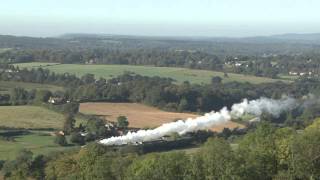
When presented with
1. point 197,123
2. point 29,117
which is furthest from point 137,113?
point 197,123

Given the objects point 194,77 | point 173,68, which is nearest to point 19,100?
point 194,77

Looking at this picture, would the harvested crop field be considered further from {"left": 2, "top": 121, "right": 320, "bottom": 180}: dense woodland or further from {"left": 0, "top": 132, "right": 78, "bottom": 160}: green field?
{"left": 2, "top": 121, "right": 320, "bottom": 180}: dense woodland

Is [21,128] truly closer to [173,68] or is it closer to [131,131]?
[131,131]

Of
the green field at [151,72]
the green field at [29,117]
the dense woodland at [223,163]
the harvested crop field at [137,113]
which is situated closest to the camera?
the dense woodland at [223,163]

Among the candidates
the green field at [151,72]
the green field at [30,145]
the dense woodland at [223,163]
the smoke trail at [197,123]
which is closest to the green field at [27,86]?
the green field at [151,72]

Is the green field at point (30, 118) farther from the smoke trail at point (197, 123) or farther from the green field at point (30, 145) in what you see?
the smoke trail at point (197, 123)

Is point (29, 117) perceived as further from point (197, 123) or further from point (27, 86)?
point (27, 86)
